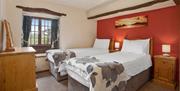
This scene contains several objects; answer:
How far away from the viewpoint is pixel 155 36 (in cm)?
331

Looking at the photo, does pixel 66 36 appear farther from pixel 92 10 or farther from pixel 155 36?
pixel 155 36

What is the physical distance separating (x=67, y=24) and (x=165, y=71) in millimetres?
3404

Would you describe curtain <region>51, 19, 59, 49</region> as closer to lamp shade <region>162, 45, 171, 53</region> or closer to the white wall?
the white wall

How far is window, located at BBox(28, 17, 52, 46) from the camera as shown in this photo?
3.89m

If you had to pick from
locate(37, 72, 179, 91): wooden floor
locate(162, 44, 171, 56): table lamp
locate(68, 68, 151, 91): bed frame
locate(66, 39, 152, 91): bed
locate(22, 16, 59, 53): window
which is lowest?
locate(37, 72, 179, 91): wooden floor

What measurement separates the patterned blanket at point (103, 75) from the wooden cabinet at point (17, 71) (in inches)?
29.4

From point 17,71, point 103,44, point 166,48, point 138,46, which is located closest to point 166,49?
point 166,48

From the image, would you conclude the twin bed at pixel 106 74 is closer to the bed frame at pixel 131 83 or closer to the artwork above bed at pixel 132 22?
the bed frame at pixel 131 83

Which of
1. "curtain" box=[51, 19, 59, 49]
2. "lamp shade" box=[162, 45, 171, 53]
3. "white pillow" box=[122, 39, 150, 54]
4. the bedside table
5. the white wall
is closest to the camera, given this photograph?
the bedside table

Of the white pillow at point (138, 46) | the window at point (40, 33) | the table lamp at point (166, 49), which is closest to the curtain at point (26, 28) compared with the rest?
the window at point (40, 33)

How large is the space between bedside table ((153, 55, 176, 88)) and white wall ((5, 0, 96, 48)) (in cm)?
286

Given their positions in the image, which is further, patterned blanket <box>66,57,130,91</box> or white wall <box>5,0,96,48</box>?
white wall <box>5,0,96,48</box>

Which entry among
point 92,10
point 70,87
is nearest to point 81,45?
point 92,10

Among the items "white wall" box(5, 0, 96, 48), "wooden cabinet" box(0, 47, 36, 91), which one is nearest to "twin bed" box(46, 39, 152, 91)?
"wooden cabinet" box(0, 47, 36, 91)
